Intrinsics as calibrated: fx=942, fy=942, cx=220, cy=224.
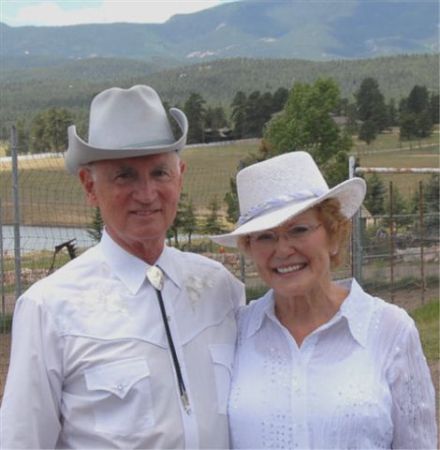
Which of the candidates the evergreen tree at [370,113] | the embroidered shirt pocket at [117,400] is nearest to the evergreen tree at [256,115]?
the evergreen tree at [370,113]

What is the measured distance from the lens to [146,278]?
2.37 m

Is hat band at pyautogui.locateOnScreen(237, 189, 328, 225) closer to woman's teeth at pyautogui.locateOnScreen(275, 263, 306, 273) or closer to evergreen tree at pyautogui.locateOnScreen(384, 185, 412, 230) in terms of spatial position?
woman's teeth at pyautogui.locateOnScreen(275, 263, 306, 273)

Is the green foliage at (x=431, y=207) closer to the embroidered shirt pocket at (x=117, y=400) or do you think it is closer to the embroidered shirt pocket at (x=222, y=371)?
the embroidered shirt pocket at (x=222, y=371)

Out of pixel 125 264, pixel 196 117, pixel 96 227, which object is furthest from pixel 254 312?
pixel 196 117

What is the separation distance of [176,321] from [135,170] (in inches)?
15.4

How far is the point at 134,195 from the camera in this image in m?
2.32

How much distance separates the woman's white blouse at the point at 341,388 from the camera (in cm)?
229

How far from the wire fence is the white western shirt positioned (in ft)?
8.79

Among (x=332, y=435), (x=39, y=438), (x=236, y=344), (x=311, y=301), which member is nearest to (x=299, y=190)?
(x=311, y=301)

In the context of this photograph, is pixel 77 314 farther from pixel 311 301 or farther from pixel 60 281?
pixel 311 301

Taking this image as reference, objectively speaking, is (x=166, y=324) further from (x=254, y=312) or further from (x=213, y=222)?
(x=213, y=222)

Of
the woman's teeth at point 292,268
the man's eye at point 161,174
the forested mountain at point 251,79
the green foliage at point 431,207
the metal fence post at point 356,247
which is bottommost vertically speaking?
the green foliage at point 431,207

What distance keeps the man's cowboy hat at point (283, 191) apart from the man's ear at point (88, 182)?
0.39 m

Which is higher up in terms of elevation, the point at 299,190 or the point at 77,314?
the point at 299,190
